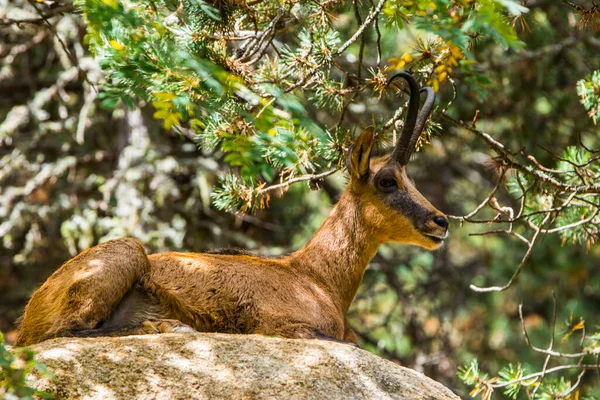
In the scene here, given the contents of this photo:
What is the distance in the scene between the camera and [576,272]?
2017cm

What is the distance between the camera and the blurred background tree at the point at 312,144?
763 cm

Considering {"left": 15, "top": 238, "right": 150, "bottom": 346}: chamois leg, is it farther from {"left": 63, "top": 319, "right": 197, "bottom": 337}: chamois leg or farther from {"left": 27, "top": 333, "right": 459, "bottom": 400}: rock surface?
{"left": 27, "top": 333, "right": 459, "bottom": 400}: rock surface

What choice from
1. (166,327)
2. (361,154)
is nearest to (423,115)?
(361,154)

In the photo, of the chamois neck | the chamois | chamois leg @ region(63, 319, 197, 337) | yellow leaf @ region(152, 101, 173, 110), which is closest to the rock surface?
chamois leg @ region(63, 319, 197, 337)

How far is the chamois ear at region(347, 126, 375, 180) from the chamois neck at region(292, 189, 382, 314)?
1.14 feet

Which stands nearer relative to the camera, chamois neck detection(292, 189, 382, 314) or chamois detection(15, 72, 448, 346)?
chamois detection(15, 72, 448, 346)

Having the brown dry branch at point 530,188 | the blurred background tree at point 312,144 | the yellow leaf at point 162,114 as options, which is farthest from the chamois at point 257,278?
the yellow leaf at point 162,114

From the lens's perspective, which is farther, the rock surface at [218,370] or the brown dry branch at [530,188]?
the brown dry branch at [530,188]

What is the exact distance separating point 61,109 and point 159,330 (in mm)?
8085

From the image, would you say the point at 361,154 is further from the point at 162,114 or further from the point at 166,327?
the point at 162,114

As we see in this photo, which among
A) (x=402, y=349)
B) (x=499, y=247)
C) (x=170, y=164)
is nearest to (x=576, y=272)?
(x=499, y=247)

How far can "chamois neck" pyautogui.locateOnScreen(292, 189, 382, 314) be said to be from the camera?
8.59 meters

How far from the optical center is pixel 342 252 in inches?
344

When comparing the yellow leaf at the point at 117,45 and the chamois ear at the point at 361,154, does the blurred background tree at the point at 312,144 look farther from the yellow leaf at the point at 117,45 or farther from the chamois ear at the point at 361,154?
the chamois ear at the point at 361,154
